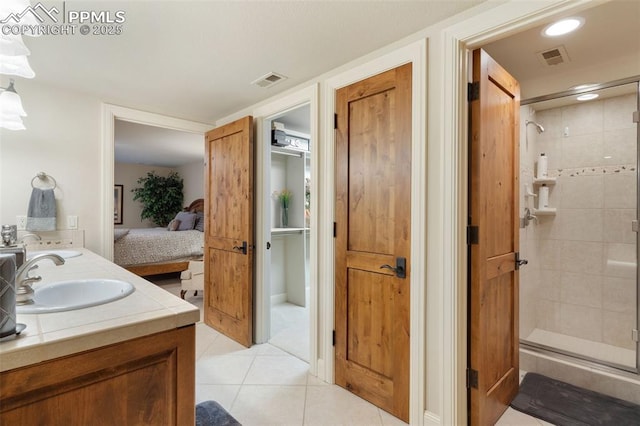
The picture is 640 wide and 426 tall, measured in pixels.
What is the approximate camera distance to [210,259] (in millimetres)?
3377

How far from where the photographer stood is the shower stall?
263 centimetres

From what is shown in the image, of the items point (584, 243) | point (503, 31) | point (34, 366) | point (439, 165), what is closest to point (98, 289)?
point (34, 366)

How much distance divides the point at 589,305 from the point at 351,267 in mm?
2462

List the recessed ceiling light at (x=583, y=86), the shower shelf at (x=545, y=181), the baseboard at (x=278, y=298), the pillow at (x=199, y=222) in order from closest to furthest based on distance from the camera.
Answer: the recessed ceiling light at (x=583, y=86)
the shower shelf at (x=545, y=181)
the baseboard at (x=278, y=298)
the pillow at (x=199, y=222)

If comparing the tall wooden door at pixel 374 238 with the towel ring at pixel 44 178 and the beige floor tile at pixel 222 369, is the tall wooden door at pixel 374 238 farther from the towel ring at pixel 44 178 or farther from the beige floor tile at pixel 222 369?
the towel ring at pixel 44 178

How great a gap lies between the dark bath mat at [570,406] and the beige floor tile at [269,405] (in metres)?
1.43

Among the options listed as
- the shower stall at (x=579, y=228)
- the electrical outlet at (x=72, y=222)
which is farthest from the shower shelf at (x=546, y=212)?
the electrical outlet at (x=72, y=222)

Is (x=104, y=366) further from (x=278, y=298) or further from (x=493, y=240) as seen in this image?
(x=278, y=298)

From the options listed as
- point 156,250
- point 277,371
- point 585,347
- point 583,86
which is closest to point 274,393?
point 277,371

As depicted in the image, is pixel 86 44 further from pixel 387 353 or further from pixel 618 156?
pixel 618 156

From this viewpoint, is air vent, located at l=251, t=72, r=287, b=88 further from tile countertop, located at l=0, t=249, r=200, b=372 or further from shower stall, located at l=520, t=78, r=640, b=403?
shower stall, located at l=520, t=78, r=640, b=403

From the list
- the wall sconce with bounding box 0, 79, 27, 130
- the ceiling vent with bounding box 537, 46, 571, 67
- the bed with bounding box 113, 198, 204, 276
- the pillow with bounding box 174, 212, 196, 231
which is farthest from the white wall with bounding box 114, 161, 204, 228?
the ceiling vent with bounding box 537, 46, 571, 67

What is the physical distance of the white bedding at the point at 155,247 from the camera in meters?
4.58

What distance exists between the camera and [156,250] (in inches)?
193
